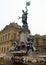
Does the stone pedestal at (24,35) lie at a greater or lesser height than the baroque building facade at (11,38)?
lesser

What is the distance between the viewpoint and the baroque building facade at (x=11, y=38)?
62062 mm

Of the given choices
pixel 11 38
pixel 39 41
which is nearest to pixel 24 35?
pixel 11 38

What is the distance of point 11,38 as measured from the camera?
62406mm

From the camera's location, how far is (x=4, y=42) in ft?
222

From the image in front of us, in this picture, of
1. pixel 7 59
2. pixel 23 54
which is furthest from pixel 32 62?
pixel 7 59

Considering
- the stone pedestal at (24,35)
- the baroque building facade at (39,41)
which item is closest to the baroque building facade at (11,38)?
the baroque building facade at (39,41)

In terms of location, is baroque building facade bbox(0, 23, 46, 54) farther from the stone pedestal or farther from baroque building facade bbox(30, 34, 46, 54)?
the stone pedestal

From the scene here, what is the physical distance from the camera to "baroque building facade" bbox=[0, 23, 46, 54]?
62.1 m

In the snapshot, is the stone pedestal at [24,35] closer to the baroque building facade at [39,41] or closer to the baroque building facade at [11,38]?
the baroque building facade at [11,38]

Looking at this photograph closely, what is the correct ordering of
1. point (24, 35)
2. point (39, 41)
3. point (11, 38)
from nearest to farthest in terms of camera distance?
point (24, 35), point (11, 38), point (39, 41)

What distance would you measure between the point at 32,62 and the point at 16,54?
80.8 inches

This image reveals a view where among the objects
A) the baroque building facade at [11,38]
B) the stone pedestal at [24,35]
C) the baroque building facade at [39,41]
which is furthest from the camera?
the baroque building facade at [39,41]

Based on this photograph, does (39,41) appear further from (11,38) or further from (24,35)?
(24,35)

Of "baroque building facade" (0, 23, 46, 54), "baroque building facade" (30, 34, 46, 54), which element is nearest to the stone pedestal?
"baroque building facade" (0, 23, 46, 54)
